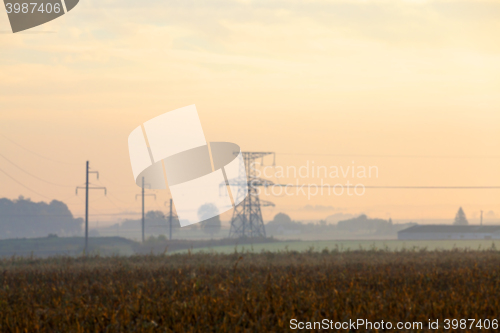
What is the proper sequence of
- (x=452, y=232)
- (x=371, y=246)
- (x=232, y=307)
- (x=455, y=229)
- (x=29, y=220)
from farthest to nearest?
1. (x=29, y=220)
2. (x=455, y=229)
3. (x=452, y=232)
4. (x=371, y=246)
5. (x=232, y=307)

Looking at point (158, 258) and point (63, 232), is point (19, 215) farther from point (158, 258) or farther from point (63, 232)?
point (158, 258)

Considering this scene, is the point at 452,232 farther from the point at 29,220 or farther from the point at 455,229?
the point at 29,220

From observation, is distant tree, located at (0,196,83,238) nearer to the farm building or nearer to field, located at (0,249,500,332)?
the farm building

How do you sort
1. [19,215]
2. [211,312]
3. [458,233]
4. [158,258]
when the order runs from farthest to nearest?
[19,215], [458,233], [158,258], [211,312]

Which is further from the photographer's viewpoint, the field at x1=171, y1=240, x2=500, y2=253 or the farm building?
the farm building

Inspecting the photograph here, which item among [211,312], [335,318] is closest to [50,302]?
[211,312]

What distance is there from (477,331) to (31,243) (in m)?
81.7

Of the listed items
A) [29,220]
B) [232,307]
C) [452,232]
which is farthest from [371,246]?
[29,220]

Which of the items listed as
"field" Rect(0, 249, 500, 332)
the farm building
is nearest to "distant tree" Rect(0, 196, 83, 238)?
the farm building

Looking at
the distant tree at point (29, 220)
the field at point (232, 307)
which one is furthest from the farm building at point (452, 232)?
the distant tree at point (29, 220)

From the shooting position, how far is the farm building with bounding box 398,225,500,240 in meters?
101

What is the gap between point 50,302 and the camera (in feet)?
32.9

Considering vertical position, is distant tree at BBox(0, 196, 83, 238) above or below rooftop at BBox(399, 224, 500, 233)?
above

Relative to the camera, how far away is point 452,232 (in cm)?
10150
